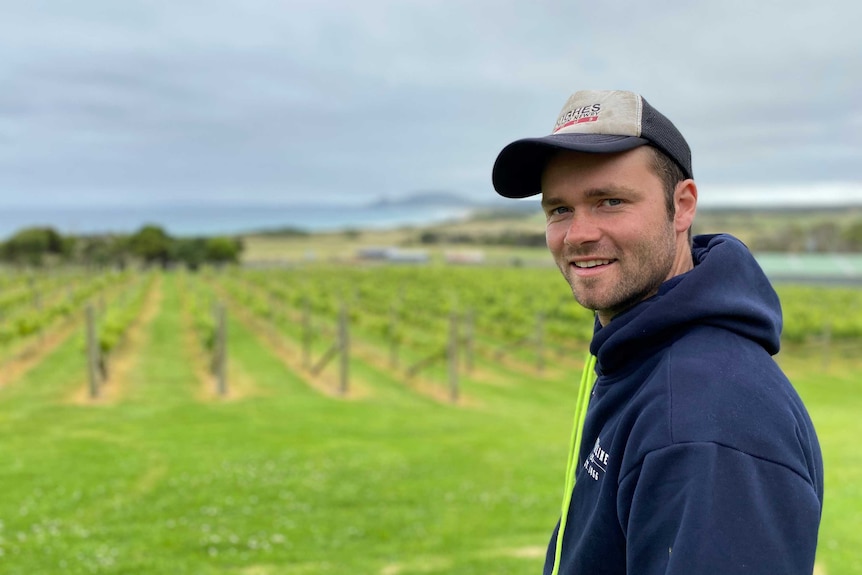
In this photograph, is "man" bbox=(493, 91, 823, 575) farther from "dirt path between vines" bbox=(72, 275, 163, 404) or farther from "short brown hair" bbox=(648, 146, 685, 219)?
"dirt path between vines" bbox=(72, 275, 163, 404)

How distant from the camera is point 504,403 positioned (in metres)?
17.3

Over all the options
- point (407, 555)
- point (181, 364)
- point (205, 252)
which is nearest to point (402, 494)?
point (407, 555)

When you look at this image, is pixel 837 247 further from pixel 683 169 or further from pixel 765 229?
pixel 683 169

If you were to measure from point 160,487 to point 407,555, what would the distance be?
332cm

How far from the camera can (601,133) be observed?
1605 millimetres

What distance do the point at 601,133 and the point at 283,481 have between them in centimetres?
739

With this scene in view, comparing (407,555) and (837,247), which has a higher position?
(837,247)

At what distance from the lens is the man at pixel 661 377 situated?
1.24 meters

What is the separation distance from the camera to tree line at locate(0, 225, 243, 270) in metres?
74.1

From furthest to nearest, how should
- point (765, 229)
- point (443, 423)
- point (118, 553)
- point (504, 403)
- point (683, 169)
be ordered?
point (765, 229)
point (504, 403)
point (443, 423)
point (118, 553)
point (683, 169)

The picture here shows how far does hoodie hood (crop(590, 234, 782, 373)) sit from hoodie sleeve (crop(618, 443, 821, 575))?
325mm

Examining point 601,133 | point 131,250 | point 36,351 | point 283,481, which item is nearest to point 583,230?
point 601,133

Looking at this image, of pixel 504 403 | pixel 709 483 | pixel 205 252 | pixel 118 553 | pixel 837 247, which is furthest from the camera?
pixel 837 247

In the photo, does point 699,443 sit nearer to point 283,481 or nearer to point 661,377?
point 661,377
